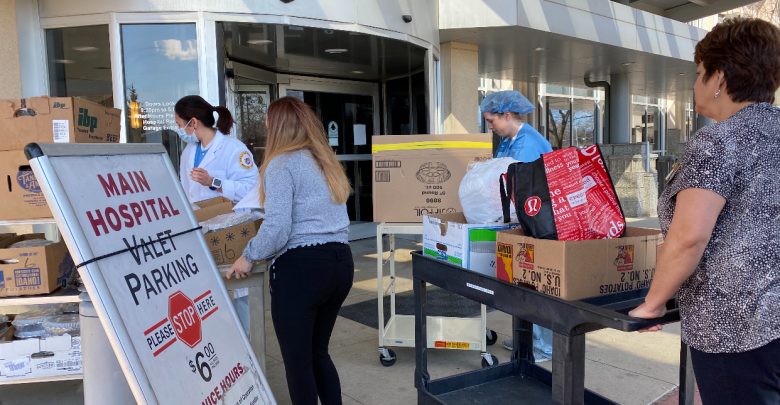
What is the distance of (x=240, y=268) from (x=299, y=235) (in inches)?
12.5

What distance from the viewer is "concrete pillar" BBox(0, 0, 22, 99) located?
4.71m

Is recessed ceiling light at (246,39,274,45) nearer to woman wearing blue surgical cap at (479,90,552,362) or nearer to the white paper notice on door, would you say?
the white paper notice on door

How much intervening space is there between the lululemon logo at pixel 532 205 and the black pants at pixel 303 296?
891 millimetres

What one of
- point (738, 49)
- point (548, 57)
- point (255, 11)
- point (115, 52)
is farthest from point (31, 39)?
point (548, 57)

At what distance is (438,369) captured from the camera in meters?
3.50

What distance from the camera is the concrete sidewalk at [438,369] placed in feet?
10.3

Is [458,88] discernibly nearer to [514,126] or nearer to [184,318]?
[514,126]

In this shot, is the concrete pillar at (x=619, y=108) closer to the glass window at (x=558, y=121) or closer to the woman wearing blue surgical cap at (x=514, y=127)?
the glass window at (x=558, y=121)

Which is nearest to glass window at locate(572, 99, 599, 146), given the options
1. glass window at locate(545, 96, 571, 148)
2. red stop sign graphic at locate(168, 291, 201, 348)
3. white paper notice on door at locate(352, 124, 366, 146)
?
glass window at locate(545, 96, 571, 148)

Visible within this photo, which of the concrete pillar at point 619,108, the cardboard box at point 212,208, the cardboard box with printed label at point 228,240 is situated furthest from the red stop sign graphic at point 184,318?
the concrete pillar at point 619,108

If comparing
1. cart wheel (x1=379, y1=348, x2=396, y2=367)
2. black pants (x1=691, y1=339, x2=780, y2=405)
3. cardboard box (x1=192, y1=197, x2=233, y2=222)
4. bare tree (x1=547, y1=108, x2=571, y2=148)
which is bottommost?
cart wheel (x1=379, y1=348, x2=396, y2=367)

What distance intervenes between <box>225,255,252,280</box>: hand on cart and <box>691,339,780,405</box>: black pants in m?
1.75

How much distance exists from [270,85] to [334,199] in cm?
579

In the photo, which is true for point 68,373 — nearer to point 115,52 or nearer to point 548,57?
point 115,52
